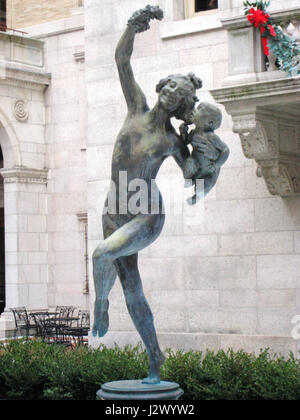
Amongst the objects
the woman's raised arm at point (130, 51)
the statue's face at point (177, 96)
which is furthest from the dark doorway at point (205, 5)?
the statue's face at point (177, 96)

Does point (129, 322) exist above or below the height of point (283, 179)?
below

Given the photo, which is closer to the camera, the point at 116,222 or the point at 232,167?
the point at 116,222

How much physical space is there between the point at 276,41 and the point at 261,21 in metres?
0.32

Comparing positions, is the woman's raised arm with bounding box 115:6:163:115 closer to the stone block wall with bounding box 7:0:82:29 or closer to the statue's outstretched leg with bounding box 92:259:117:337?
the statue's outstretched leg with bounding box 92:259:117:337

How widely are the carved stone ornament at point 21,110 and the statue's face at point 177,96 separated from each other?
1479 cm

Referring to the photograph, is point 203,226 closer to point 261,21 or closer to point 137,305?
point 261,21

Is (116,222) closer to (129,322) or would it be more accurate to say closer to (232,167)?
(232,167)

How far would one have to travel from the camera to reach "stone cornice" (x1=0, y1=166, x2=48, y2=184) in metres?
21.0

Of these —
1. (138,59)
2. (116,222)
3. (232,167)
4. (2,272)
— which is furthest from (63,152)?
(116,222)

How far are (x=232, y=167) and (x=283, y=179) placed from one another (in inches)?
37.9

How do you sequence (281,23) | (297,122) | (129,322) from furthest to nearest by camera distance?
1. (129,322)
2. (297,122)
3. (281,23)

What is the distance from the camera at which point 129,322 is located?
43.0 feet

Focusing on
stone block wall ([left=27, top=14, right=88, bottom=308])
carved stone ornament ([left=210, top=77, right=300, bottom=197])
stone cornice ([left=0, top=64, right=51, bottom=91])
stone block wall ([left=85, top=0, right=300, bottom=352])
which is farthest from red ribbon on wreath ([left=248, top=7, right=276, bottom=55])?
stone cornice ([left=0, top=64, right=51, bottom=91])

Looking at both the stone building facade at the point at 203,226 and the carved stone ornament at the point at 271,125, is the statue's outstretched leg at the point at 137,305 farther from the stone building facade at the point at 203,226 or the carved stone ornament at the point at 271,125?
the stone building facade at the point at 203,226
